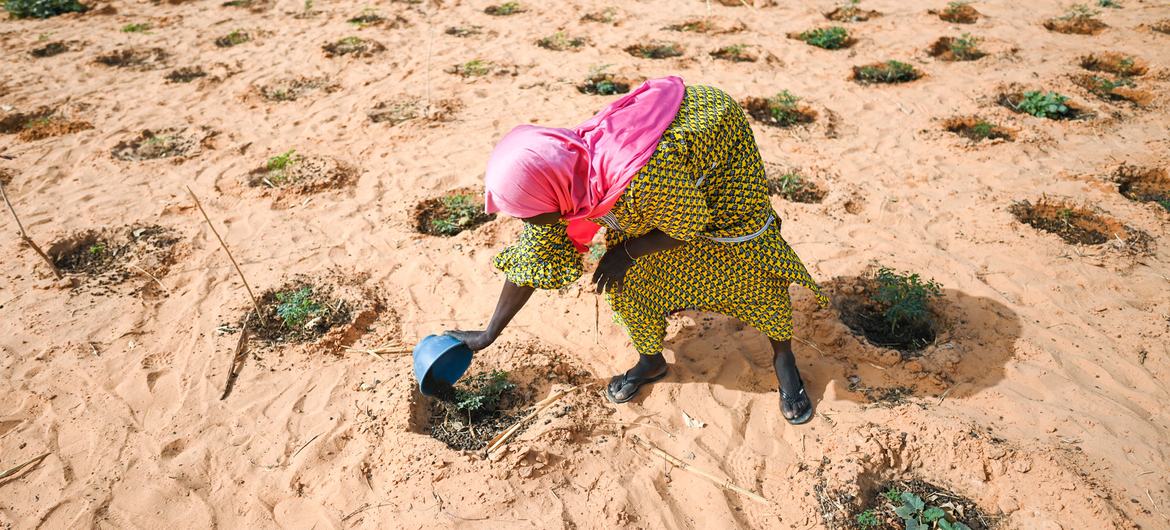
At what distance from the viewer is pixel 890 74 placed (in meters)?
5.43

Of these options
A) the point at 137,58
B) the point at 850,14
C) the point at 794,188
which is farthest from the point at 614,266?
the point at 137,58

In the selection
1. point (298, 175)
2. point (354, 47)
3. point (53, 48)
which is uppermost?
point (53, 48)

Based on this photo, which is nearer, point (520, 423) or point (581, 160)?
point (581, 160)

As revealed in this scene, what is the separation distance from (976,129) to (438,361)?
168 inches

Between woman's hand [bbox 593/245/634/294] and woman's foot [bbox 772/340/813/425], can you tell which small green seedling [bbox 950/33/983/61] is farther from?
woman's hand [bbox 593/245/634/294]

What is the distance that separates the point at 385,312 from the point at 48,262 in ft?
6.12

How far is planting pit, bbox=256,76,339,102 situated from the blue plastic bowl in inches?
160

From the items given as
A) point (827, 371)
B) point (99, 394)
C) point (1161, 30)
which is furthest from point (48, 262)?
point (1161, 30)

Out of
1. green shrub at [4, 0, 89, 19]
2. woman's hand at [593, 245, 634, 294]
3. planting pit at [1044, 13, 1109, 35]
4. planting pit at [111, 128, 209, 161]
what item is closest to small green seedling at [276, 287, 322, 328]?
woman's hand at [593, 245, 634, 294]

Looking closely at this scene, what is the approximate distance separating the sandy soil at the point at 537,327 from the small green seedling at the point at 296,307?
0.56ft

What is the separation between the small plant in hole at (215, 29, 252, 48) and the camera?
6664mm

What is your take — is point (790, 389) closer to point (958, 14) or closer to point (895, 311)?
point (895, 311)

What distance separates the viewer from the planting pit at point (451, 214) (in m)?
3.89

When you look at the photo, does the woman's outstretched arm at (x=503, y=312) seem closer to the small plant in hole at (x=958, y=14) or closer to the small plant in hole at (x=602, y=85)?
the small plant in hole at (x=602, y=85)
